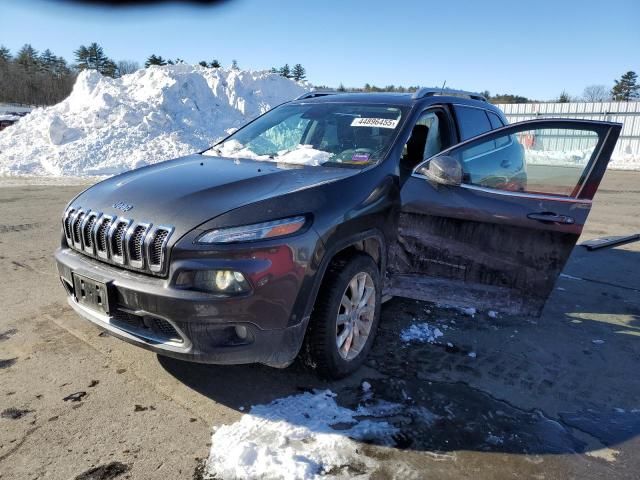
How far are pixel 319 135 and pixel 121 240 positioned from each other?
6.43 feet

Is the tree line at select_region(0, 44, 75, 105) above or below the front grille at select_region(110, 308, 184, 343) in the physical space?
above

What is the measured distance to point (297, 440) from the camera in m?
2.64

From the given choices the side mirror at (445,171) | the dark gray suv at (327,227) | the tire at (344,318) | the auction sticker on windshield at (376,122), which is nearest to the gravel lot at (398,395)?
the tire at (344,318)

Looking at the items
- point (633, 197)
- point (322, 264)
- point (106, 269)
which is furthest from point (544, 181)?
point (633, 197)

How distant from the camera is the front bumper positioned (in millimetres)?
2576

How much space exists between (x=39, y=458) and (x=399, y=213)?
2677 millimetres

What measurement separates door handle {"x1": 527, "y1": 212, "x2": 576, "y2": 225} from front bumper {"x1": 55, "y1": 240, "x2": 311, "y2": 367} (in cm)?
181

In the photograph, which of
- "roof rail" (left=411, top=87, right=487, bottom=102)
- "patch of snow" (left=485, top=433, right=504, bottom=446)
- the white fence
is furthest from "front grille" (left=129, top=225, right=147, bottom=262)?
the white fence

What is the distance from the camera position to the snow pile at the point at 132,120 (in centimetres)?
1521

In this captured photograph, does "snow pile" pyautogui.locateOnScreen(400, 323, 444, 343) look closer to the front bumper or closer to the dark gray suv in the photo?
the dark gray suv

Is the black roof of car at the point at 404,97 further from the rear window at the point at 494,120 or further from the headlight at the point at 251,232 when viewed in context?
the headlight at the point at 251,232

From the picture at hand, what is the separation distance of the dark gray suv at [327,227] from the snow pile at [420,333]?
13.5 inches

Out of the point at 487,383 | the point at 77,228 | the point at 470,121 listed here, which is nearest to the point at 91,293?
the point at 77,228

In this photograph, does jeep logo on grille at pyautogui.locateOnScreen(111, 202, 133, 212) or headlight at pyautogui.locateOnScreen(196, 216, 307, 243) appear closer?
headlight at pyautogui.locateOnScreen(196, 216, 307, 243)
